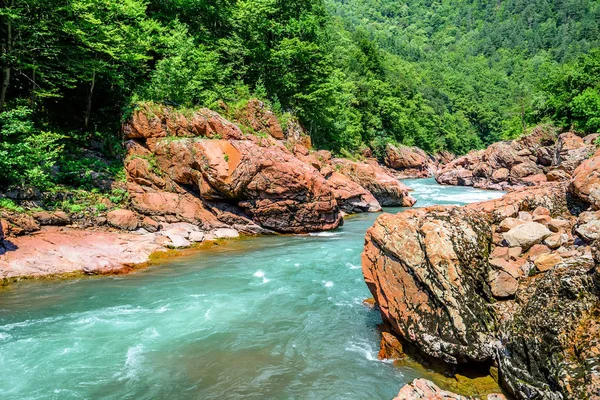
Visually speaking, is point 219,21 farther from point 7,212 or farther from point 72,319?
point 72,319

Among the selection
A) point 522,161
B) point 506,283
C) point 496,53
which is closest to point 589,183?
point 506,283

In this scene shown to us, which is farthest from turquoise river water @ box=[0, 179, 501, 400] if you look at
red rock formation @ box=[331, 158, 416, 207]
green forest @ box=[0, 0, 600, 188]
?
red rock formation @ box=[331, 158, 416, 207]

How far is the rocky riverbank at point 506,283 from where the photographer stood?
5273 mm

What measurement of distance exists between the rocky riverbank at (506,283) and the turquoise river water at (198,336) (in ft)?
4.64

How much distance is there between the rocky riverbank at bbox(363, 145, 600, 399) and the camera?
17.3 ft

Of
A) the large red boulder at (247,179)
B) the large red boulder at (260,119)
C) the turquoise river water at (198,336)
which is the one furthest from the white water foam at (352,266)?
the large red boulder at (260,119)

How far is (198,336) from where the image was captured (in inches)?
371

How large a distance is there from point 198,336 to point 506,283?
7398 millimetres

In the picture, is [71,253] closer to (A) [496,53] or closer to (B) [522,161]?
(B) [522,161]

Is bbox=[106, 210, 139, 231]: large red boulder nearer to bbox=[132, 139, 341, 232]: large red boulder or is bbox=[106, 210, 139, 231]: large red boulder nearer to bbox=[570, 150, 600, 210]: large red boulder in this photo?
bbox=[132, 139, 341, 232]: large red boulder

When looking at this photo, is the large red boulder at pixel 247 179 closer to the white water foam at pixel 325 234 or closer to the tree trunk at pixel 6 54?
the white water foam at pixel 325 234

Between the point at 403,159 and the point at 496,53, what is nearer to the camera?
the point at 403,159

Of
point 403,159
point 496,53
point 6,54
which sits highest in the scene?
point 496,53

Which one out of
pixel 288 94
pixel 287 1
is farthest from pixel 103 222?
pixel 287 1
